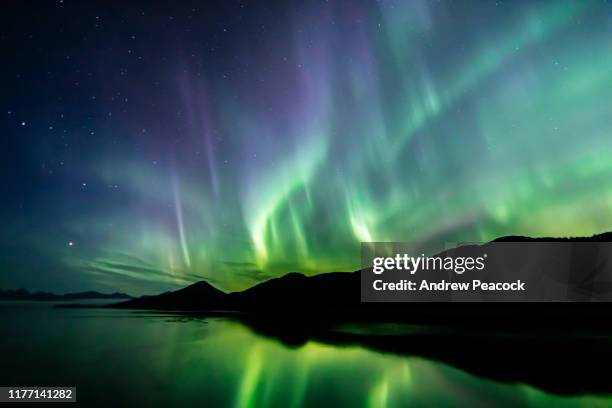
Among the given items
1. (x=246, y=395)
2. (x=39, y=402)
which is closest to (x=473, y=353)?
(x=246, y=395)

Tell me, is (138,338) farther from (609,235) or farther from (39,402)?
(609,235)

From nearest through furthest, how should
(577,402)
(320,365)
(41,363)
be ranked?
(577,402), (320,365), (41,363)

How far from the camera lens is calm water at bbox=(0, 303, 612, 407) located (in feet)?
27.1

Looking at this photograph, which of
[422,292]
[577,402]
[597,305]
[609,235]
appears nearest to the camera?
[577,402]

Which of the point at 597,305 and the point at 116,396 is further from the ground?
the point at 597,305

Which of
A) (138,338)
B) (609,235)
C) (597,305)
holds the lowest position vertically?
(138,338)

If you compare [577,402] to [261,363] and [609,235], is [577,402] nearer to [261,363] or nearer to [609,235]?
[261,363]

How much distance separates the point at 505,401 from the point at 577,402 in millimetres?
1571

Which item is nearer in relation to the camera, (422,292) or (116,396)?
(116,396)

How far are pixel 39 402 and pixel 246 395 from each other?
473 cm

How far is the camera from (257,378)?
10445 mm

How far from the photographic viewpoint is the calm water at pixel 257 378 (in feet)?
27.1

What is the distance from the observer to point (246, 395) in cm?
877

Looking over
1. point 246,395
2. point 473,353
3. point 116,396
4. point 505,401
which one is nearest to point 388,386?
point 505,401
